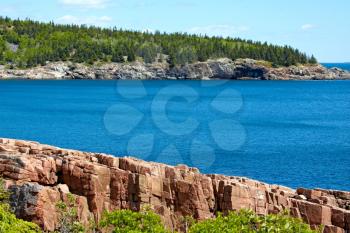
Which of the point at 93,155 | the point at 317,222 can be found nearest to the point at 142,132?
the point at 93,155

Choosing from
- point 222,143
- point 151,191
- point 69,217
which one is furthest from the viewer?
point 222,143

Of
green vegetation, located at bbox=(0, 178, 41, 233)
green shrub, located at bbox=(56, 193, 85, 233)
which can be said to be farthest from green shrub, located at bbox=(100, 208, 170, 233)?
green vegetation, located at bbox=(0, 178, 41, 233)

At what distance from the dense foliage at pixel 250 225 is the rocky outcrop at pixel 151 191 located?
1463cm

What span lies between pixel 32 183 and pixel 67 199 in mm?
3788

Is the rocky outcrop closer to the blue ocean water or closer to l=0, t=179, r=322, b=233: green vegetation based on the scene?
l=0, t=179, r=322, b=233: green vegetation

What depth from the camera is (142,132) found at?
568 feet

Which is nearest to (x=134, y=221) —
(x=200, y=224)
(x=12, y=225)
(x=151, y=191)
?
(x=200, y=224)

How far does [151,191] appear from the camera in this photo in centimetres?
6831

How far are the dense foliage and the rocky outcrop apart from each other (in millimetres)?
14628

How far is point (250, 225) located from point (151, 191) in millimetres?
18992

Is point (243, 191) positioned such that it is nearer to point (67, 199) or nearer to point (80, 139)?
point (67, 199)

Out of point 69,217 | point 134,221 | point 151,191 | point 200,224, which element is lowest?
point 69,217

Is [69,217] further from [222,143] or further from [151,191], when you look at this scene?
[222,143]

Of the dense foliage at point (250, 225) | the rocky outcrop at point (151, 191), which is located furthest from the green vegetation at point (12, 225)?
the rocky outcrop at point (151, 191)
